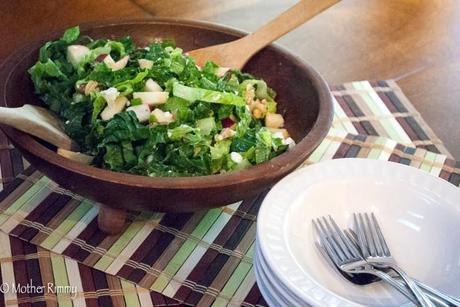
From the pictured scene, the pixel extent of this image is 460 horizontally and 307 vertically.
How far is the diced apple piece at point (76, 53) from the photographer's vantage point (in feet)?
3.11

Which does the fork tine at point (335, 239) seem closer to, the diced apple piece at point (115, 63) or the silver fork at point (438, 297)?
the silver fork at point (438, 297)

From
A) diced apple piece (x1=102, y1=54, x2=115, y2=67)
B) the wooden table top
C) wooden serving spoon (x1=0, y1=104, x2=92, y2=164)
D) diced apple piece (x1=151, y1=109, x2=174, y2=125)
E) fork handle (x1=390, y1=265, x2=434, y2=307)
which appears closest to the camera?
fork handle (x1=390, y1=265, x2=434, y2=307)


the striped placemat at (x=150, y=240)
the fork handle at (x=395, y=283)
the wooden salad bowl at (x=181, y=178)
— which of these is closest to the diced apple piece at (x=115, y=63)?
the wooden salad bowl at (x=181, y=178)

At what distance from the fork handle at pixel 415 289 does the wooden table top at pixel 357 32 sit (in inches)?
20.9

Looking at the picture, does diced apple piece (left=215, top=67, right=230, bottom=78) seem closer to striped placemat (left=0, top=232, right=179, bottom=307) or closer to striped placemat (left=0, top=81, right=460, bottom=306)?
striped placemat (left=0, top=81, right=460, bottom=306)

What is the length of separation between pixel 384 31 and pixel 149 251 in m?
0.90

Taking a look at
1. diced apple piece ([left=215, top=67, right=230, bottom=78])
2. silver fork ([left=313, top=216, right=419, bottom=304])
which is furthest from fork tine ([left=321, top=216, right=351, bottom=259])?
diced apple piece ([left=215, top=67, right=230, bottom=78])

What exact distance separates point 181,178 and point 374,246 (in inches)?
9.7

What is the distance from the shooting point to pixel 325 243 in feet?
2.32

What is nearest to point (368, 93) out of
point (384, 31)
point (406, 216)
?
point (384, 31)

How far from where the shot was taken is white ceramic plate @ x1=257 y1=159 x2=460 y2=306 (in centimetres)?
67

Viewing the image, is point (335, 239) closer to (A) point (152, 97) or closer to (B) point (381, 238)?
(B) point (381, 238)

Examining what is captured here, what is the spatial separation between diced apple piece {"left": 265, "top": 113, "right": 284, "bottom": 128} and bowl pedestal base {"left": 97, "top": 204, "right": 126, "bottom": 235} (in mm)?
284

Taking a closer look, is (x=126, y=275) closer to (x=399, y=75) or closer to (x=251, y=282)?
(x=251, y=282)
